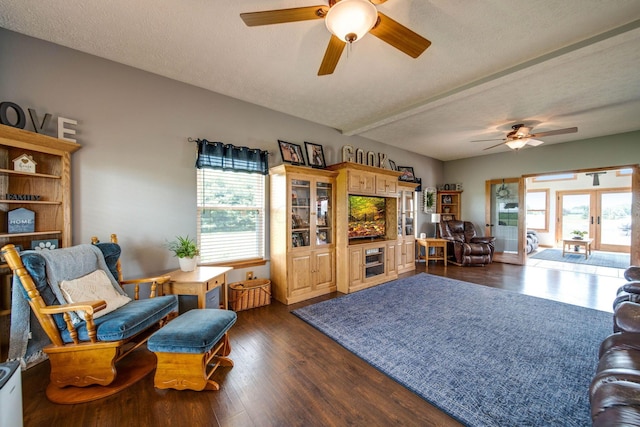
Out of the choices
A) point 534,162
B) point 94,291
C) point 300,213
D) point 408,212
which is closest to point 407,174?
point 408,212

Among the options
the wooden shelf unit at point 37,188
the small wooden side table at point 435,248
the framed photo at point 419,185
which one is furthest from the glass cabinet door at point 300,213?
the framed photo at point 419,185

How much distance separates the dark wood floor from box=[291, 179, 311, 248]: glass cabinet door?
1472 millimetres

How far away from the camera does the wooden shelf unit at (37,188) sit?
2.04 metres

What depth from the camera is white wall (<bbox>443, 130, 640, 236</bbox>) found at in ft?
15.9

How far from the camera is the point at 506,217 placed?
6445mm

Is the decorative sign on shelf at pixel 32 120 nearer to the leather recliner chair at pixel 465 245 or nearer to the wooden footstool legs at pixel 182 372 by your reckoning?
the wooden footstool legs at pixel 182 372

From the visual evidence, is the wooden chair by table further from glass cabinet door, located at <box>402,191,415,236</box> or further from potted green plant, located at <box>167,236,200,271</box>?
glass cabinet door, located at <box>402,191,415,236</box>

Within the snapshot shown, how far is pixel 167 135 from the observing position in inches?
117

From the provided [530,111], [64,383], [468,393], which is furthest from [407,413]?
[530,111]

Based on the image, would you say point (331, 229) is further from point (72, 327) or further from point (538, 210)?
point (538, 210)

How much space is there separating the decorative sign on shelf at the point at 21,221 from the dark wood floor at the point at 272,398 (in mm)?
1173

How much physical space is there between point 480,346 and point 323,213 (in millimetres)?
2600

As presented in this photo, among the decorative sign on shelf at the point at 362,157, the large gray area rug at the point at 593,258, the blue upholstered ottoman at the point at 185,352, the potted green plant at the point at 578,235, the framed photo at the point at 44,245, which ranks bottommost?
the large gray area rug at the point at 593,258

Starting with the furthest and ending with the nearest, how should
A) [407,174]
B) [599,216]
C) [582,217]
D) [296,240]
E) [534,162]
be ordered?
[582,217]
[599,216]
[407,174]
[534,162]
[296,240]
